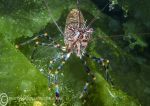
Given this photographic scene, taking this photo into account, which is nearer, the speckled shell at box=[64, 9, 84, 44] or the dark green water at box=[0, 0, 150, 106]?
the dark green water at box=[0, 0, 150, 106]

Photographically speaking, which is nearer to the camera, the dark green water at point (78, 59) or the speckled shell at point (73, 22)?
the dark green water at point (78, 59)

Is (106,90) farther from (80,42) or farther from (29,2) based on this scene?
(29,2)

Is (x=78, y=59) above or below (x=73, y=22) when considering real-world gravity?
below

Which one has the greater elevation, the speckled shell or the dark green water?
the speckled shell

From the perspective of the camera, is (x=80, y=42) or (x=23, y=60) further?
(x=80, y=42)

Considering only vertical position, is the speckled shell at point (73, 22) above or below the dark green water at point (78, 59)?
above

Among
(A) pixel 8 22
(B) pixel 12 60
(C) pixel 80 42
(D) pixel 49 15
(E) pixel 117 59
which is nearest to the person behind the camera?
(B) pixel 12 60

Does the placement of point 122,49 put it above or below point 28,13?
below

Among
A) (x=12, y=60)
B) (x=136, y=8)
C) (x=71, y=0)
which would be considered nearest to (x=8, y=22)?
(x=12, y=60)

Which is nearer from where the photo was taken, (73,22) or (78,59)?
(78,59)

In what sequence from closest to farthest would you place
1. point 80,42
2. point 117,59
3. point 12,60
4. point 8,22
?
point 12,60, point 80,42, point 8,22, point 117,59

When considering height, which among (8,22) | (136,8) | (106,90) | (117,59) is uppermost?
(8,22)
